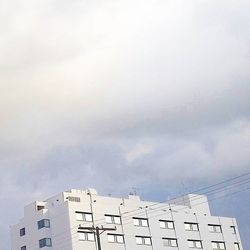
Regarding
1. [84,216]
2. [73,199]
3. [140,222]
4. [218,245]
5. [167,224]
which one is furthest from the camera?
[218,245]

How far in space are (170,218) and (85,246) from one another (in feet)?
79.7

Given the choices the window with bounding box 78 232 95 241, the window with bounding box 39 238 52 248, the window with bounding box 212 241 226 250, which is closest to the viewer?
the window with bounding box 78 232 95 241

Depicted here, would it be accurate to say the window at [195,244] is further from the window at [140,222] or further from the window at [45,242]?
the window at [45,242]

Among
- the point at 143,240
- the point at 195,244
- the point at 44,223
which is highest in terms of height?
the point at 44,223

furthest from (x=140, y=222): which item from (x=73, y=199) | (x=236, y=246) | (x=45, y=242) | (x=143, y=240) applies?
(x=236, y=246)

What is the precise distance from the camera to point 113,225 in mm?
104938

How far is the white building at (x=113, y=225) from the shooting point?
330 ft

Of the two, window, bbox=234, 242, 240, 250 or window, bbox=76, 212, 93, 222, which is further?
window, bbox=234, 242, 240, 250

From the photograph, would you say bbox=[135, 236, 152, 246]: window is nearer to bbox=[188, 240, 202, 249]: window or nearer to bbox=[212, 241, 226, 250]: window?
bbox=[188, 240, 202, 249]: window

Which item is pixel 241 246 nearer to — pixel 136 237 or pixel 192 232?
pixel 192 232

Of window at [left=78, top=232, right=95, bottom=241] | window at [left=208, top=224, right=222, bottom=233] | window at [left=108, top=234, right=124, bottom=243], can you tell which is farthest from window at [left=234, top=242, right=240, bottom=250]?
window at [left=78, top=232, right=95, bottom=241]

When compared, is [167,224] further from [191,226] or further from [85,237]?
[85,237]

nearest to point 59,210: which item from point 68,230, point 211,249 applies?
point 68,230

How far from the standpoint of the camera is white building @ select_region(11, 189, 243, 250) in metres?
101
